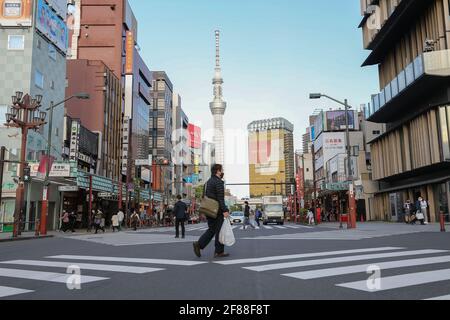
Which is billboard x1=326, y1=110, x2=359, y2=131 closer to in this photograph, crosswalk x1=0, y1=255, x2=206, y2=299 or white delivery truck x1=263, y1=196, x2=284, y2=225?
white delivery truck x1=263, y1=196, x2=284, y2=225

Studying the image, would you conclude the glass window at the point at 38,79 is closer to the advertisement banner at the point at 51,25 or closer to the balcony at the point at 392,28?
the advertisement banner at the point at 51,25

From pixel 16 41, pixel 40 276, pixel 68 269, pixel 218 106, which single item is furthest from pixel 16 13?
pixel 218 106

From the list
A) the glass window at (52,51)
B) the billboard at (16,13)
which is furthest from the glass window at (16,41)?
the glass window at (52,51)

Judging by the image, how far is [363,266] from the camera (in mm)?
6945

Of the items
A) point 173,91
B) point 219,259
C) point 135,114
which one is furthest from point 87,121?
point 173,91

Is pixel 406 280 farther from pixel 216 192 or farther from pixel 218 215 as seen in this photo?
pixel 216 192

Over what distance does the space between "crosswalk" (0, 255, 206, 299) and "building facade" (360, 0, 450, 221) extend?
24.5 metres

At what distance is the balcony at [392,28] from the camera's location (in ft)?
99.0

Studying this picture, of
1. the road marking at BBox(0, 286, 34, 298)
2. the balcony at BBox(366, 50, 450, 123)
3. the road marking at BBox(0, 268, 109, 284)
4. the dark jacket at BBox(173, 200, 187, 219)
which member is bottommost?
the road marking at BBox(0, 286, 34, 298)

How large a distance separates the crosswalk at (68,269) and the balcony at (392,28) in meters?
28.3

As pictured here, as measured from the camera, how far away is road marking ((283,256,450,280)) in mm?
6041

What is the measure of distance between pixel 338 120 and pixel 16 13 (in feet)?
174

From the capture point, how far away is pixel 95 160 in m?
43.5

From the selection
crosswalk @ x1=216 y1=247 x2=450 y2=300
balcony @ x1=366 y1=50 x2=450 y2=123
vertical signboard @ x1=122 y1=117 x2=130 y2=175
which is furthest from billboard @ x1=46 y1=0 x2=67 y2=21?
crosswalk @ x1=216 y1=247 x2=450 y2=300
